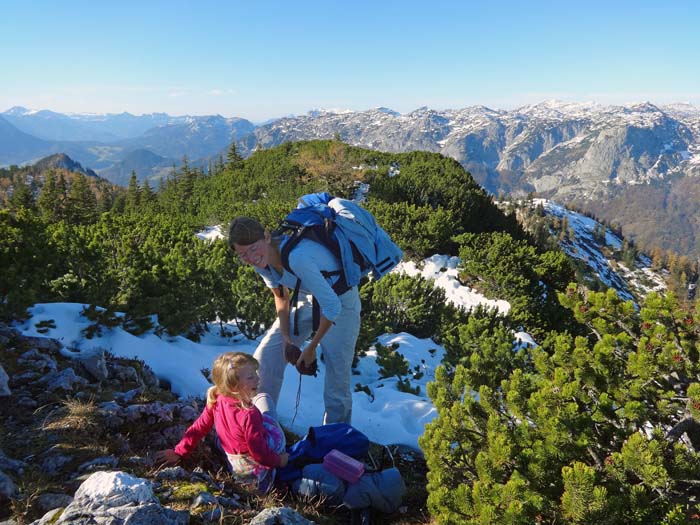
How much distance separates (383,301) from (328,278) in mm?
6895

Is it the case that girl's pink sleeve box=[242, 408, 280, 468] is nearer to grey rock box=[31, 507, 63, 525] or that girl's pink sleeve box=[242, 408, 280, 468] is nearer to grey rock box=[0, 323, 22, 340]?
grey rock box=[31, 507, 63, 525]

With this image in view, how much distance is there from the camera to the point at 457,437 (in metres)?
2.90

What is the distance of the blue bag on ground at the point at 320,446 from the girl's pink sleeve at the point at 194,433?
59cm

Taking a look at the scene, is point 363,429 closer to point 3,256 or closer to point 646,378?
point 646,378

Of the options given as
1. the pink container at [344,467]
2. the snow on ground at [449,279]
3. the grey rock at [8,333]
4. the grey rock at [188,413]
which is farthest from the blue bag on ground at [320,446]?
the snow on ground at [449,279]

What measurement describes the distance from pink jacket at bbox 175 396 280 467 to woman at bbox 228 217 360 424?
0.56 metres

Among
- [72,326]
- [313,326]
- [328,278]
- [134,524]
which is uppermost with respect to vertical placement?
[328,278]

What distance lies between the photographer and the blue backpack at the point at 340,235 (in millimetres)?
3045

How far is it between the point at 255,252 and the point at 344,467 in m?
1.58

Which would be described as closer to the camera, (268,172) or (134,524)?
(134,524)

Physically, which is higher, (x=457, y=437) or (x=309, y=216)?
(x=309, y=216)

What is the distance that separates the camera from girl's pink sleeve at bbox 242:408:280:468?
269 cm

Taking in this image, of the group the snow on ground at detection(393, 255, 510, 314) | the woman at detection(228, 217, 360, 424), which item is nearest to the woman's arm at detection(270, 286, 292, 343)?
the woman at detection(228, 217, 360, 424)

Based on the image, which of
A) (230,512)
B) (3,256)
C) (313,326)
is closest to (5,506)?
(230,512)
